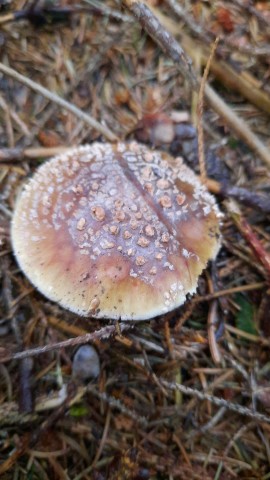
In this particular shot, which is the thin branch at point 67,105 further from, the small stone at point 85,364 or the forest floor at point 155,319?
the small stone at point 85,364

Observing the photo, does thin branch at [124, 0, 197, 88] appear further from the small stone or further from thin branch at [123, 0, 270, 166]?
the small stone

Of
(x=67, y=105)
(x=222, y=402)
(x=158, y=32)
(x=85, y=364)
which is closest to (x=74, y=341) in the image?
(x=85, y=364)

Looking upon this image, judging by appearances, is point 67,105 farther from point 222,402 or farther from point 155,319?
point 222,402

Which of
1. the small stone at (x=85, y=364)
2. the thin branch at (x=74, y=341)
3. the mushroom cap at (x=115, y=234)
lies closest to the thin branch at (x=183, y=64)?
the mushroom cap at (x=115, y=234)

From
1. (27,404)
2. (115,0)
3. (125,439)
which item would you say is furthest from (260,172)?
(27,404)

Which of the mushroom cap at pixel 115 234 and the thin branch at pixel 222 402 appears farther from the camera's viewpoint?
the thin branch at pixel 222 402

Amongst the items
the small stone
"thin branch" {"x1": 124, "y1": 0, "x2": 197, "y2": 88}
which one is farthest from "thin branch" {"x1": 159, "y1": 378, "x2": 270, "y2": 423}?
"thin branch" {"x1": 124, "y1": 0, "x2": 197, "y2": 88}

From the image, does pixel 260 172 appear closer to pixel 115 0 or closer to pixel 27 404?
pixel 115 0
